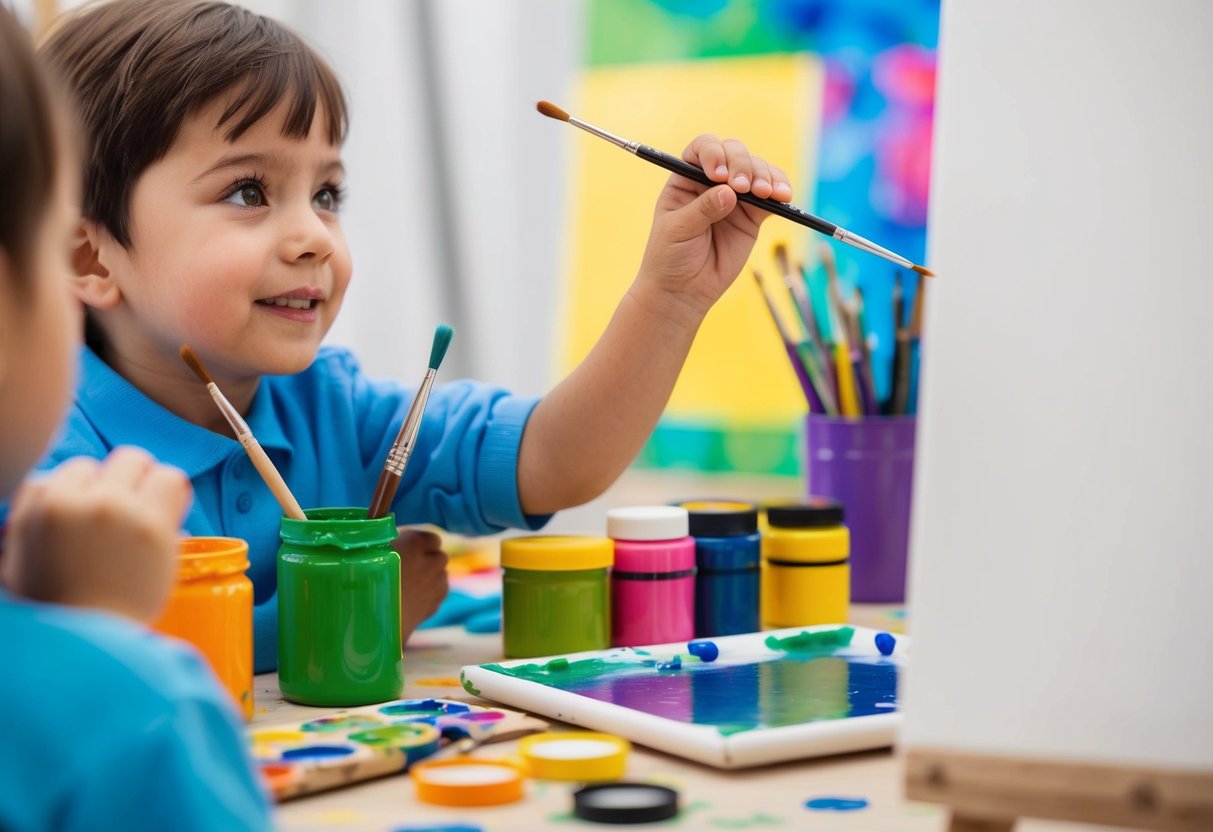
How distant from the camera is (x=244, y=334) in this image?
0.85 meters

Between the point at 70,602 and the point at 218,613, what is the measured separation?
0.63ft

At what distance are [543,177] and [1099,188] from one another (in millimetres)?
1254

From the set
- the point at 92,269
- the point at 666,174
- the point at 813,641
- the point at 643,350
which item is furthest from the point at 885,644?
the point at 666,174

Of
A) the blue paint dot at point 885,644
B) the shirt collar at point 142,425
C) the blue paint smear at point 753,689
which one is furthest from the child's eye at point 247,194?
the blue paint dot at point 885,644

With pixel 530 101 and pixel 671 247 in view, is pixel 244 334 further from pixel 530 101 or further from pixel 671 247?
pixel 530 101

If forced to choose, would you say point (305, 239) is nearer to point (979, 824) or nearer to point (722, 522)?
point (722, 522)

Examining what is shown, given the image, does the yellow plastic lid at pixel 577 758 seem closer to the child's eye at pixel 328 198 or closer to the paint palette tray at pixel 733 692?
the paint palette tray at pixel 733 692

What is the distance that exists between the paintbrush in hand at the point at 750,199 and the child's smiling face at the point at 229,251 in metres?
0.18

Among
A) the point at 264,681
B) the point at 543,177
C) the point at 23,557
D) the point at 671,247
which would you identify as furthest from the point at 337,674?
the point at 543,177

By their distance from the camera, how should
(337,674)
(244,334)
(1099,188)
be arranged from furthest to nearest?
(244,334), (337,674), (1099,188)

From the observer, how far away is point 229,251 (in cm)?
84

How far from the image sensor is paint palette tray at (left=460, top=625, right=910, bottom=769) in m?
0.57

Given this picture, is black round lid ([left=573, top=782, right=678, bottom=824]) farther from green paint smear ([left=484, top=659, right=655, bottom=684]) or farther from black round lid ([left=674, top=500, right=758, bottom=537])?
black round lid ([left=674, top=500, right=758, bottom=537])

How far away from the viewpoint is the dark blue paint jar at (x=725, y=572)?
840 millimetres
